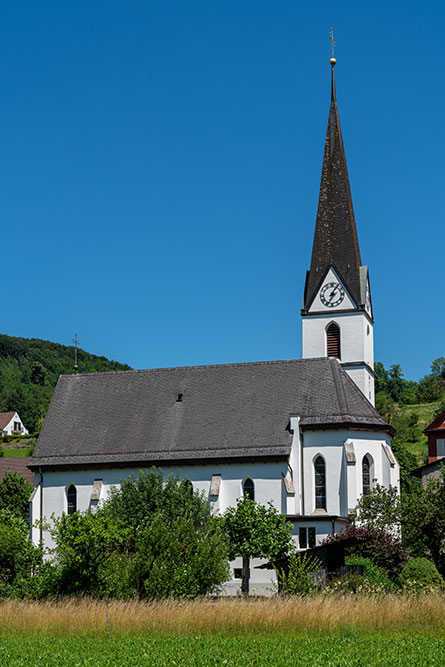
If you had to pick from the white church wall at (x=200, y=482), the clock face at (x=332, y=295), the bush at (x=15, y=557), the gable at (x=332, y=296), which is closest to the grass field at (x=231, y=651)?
the bush at (x=15, y=557)

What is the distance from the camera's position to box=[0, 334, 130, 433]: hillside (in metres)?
144

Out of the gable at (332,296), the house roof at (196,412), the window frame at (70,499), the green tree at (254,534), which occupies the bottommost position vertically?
the green tree at (254,534)

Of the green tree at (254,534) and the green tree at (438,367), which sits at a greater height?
the green tree at (438,367)

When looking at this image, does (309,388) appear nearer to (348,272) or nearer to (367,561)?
(348,272)

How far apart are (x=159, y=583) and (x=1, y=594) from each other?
6981 millimetres

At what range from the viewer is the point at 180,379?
1945 inches

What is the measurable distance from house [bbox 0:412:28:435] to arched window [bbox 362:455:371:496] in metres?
91.5

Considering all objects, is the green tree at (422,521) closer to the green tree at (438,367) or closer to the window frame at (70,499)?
the window frame at (70,499)

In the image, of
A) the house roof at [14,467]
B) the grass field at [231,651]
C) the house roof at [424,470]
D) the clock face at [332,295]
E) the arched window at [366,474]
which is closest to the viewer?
the grass field at [231,651]

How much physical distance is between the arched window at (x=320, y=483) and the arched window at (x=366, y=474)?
1.95 metres

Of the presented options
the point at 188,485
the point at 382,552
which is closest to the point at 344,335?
the point at 188,485

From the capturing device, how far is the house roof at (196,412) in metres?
44.5

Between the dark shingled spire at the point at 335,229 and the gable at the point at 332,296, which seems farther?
the dark shingled spire at the point at 335,229

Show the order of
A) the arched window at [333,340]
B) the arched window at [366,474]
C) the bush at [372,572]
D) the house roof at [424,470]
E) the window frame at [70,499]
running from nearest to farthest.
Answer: the bush at [372,572], the arched window at [366,474], the window frame at [70,499], the arched window at [333,340], the house roof at [424,470]
